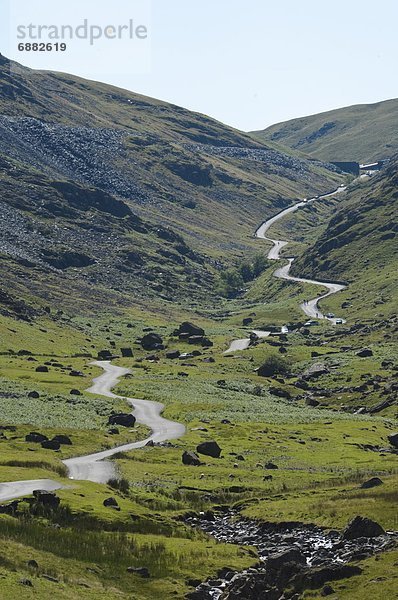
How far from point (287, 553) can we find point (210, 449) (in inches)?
2009

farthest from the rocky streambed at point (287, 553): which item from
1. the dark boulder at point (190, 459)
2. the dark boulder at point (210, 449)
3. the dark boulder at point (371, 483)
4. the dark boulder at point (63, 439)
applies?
the dark boulder at point (63, 439)

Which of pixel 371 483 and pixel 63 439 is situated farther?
pixel 63 439

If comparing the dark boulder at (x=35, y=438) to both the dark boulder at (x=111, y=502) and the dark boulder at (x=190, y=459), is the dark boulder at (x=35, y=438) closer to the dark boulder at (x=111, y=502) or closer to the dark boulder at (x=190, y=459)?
the dark boulder at (x=190, y=459)

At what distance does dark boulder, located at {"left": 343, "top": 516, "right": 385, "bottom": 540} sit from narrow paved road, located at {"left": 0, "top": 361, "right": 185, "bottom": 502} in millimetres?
26610

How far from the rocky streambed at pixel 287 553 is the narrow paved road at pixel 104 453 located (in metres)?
14.9

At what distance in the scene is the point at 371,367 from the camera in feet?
635

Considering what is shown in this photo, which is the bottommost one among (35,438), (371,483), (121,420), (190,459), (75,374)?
(75,374)

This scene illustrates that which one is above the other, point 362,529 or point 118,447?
point 362,529

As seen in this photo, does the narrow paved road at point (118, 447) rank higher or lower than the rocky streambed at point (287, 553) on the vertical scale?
lower

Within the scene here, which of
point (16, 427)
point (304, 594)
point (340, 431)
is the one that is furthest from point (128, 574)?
point (340, 431)

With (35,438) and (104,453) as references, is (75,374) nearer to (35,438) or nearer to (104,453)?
(35,438)

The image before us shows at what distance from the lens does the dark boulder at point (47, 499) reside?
6694 centimetres

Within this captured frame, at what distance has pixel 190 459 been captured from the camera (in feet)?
335

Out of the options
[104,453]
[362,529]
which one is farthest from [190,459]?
[362,529]
